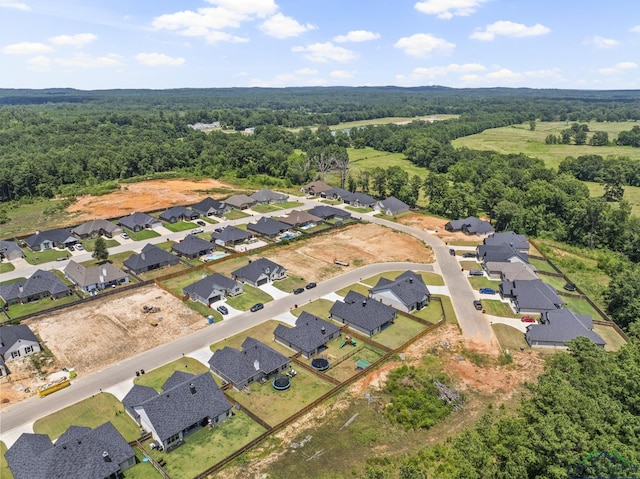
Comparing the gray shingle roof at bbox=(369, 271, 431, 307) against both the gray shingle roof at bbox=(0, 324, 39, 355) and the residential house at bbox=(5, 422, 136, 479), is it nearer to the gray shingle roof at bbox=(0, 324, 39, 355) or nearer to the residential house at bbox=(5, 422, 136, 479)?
the residential house at bbox=(5, 422, 136, 479)

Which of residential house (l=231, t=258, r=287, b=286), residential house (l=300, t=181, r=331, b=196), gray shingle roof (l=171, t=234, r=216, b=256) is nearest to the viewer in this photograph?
residential house (l=231, t=258, r=287, b=286)

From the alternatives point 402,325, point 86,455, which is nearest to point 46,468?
point 86,455

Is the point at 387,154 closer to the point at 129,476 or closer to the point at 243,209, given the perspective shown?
the point at 243,209

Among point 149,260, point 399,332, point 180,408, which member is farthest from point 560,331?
point 149,260

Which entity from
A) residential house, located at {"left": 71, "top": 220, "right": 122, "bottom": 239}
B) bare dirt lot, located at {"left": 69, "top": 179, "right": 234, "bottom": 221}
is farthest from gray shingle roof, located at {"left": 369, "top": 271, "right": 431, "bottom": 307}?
bare dirt lot, located at {"left": 69, "top": 179, "right": 234, "bottom": 221}

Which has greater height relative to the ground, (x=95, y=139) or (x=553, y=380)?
(x=95, y=139)

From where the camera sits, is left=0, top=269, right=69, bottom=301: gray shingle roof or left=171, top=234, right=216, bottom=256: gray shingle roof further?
left=171, top=234, right=216, bottom=256: gray shingle roof

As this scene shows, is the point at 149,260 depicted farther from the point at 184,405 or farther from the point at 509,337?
the point at 509,337
